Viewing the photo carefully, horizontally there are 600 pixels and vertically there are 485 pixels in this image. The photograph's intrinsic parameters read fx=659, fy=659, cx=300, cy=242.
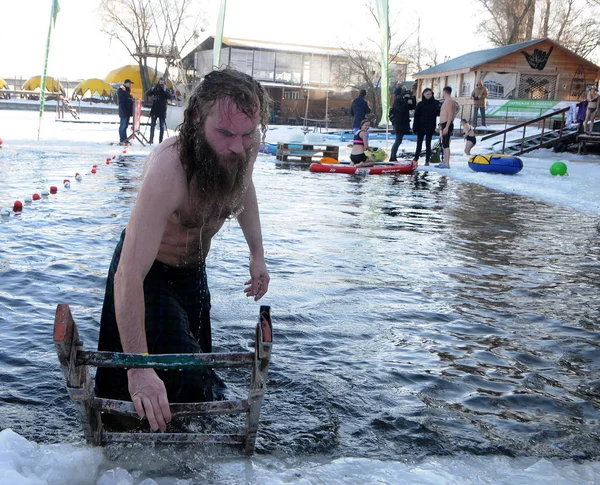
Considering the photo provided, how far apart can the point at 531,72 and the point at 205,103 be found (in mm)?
36439

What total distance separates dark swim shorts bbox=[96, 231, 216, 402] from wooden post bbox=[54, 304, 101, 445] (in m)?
0.41

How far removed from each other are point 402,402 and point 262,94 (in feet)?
6.01

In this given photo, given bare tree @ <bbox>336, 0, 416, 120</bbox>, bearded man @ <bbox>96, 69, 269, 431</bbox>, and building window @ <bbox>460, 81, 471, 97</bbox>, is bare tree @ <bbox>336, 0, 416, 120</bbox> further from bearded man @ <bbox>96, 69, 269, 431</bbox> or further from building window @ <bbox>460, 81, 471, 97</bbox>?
bearded man @ <bbox>96, 69, 269, 431</bbox>

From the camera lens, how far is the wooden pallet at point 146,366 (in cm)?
224

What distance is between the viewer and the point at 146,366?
7.43 ft

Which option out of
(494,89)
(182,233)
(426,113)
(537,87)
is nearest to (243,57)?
(494,89)

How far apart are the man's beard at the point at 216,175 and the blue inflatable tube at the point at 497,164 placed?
15163 mm

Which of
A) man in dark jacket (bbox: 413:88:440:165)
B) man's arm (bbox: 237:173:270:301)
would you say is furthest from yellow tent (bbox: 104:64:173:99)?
man's arm (bbox: 237:173:270:301)

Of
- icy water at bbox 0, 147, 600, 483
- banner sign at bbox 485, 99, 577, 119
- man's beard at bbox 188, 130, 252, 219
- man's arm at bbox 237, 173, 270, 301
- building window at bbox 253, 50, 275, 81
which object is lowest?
icy water at bbox 0, 147, 600, 483

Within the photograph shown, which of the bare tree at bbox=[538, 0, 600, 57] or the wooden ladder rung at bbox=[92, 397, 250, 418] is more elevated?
the bare tree at bbox=[538, 0, 600, 57]

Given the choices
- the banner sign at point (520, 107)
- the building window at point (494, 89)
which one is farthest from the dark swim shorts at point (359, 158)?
the building window at point (494, 89)

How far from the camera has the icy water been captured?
3246mm

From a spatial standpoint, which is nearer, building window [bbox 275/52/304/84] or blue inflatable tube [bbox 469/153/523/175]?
blue inflatable tube [bbox 469/153/523/175]

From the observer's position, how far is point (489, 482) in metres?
2.81
